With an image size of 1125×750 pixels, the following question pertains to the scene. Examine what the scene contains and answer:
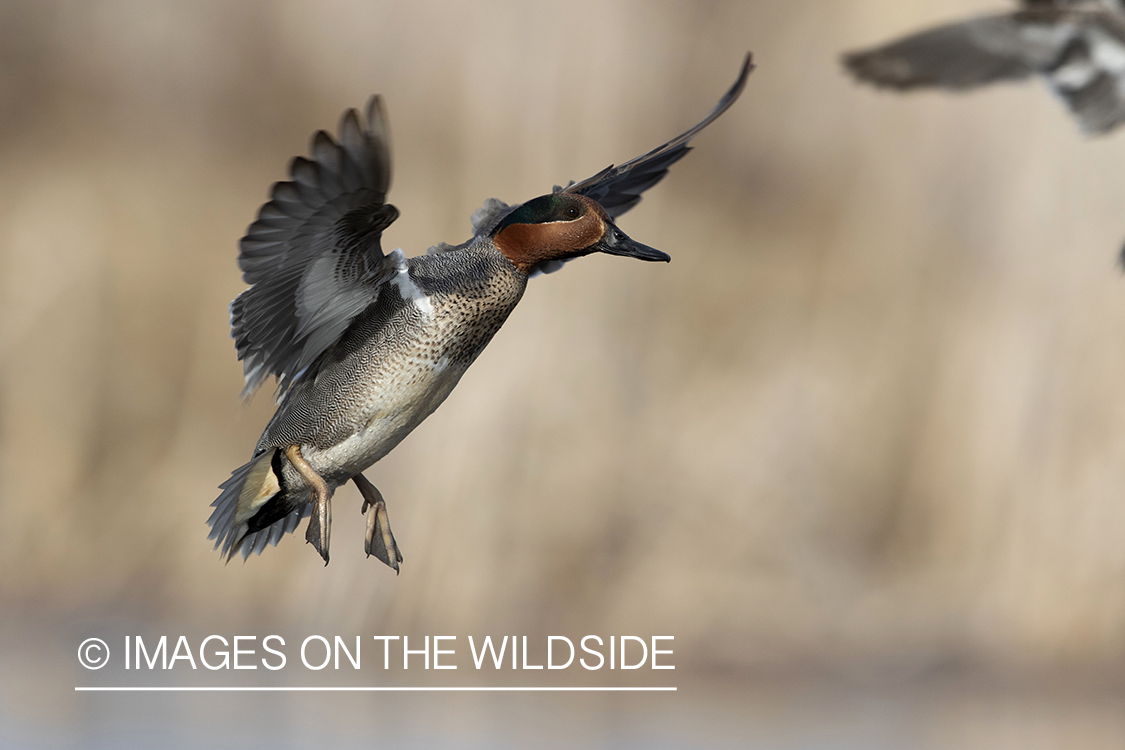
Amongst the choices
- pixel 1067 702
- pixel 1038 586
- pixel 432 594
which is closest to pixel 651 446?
pixel 432 594

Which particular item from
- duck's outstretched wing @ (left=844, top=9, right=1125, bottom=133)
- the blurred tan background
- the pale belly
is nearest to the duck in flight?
the pale belly

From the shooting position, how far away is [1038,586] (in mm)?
2227

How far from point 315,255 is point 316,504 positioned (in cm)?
17

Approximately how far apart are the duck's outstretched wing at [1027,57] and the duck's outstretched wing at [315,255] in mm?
505

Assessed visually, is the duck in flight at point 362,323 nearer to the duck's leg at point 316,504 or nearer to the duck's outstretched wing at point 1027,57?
the duck's leg at point 316,504

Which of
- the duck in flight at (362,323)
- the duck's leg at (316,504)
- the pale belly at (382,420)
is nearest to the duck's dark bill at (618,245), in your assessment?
the duck in flight at (362,323)

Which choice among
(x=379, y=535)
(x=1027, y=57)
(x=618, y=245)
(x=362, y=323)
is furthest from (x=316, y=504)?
(x=1027, y=57)

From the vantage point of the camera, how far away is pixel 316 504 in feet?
2.46

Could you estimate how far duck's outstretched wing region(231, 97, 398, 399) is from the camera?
682mm

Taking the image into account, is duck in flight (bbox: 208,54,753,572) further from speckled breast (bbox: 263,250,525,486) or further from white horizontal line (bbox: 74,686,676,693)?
white horizontal line (bbox: 74,686,676,693)

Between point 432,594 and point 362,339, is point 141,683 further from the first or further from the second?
point 362,339

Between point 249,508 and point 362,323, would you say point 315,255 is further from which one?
point 249,508

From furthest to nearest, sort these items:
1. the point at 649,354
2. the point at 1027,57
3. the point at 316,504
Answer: the point at 649,354
the point at 1027,57
the point at 316,504

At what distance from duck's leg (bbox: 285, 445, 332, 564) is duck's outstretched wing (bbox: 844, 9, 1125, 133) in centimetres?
60
